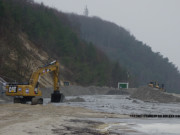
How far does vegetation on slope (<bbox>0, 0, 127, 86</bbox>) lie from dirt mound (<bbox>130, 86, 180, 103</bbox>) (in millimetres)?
21471

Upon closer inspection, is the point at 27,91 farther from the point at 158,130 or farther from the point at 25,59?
the point at 25,59

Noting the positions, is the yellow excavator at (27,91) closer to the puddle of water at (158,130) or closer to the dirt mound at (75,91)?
the puddle of water at (158,130)

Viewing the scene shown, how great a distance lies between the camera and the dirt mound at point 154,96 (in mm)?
52000

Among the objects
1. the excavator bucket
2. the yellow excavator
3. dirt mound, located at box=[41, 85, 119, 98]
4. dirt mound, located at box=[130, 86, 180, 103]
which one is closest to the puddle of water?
the yellow excavator

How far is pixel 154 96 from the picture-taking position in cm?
5462

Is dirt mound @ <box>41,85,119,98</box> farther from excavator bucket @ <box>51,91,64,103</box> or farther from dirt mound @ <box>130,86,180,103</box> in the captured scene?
excavator bucket @ <box>51,91,64,103</box>

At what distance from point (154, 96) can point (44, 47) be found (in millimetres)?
35971

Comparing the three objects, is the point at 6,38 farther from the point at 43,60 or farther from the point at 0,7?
the point at 43,60

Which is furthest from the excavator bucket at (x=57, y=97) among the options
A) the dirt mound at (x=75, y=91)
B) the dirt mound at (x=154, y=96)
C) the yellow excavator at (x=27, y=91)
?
the dirt mound at (x=154, y=96)

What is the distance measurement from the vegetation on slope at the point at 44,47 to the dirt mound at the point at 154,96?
2147 cm

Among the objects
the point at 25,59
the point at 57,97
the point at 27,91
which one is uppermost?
the point at 25,59

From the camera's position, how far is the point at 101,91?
91.3 meters

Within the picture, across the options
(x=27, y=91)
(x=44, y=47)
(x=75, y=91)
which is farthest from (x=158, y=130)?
(x=44, y=47)

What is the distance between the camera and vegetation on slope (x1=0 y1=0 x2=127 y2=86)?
5641cm
